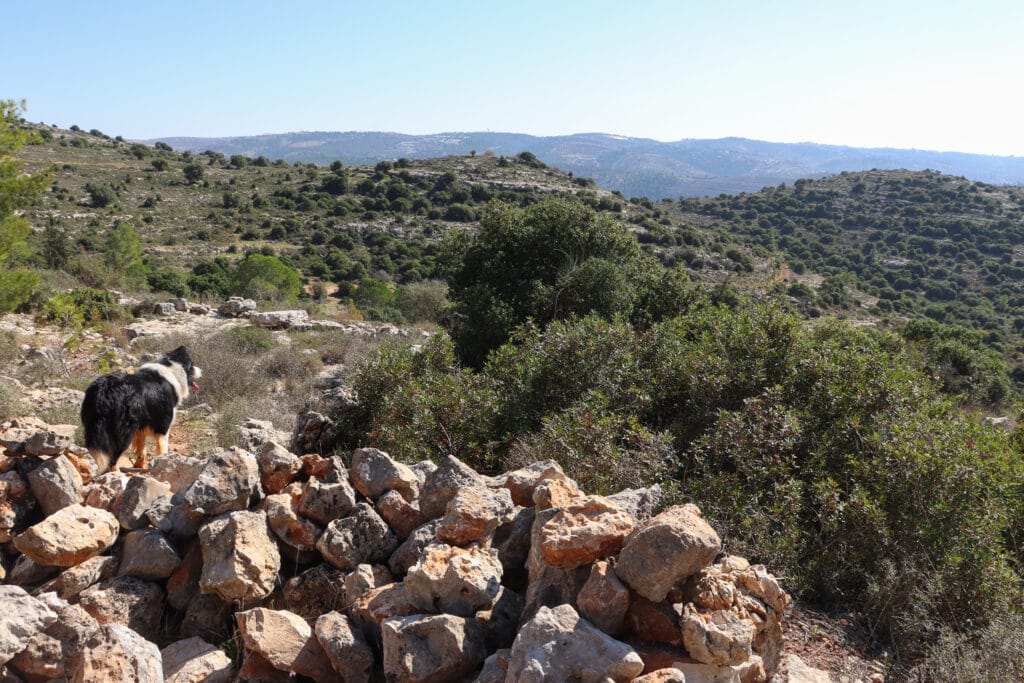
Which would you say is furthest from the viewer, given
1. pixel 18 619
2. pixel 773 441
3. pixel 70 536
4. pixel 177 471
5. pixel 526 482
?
pixel 773 441

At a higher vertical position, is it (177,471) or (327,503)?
(327,503)

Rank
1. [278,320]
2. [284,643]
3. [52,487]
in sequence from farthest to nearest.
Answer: [278,320] → [52,487] → [284,643]

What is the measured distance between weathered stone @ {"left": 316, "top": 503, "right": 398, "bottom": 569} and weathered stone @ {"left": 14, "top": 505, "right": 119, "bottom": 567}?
1217mm

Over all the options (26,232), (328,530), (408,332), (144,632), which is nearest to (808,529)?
(328,530)

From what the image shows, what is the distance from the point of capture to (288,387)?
10.8 meters

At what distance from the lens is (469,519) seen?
3396mm

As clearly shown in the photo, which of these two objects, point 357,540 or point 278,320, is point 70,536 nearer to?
point 357,540

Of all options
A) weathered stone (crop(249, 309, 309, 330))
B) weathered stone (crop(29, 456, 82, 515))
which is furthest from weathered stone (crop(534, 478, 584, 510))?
weathered stone (crop(249, 309, 309, 330))

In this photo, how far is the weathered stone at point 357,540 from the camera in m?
3.61

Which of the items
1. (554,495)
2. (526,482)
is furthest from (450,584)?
(526,482)

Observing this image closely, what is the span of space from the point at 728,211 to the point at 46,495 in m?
61.4

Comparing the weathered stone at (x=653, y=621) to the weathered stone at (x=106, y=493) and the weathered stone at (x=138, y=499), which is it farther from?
the weathered stone at (x=106, y=493)

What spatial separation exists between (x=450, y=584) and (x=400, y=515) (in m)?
0.94

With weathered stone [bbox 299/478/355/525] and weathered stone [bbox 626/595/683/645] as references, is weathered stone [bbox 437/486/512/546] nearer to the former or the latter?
weathered stone [bbox 299/478/355/525]
